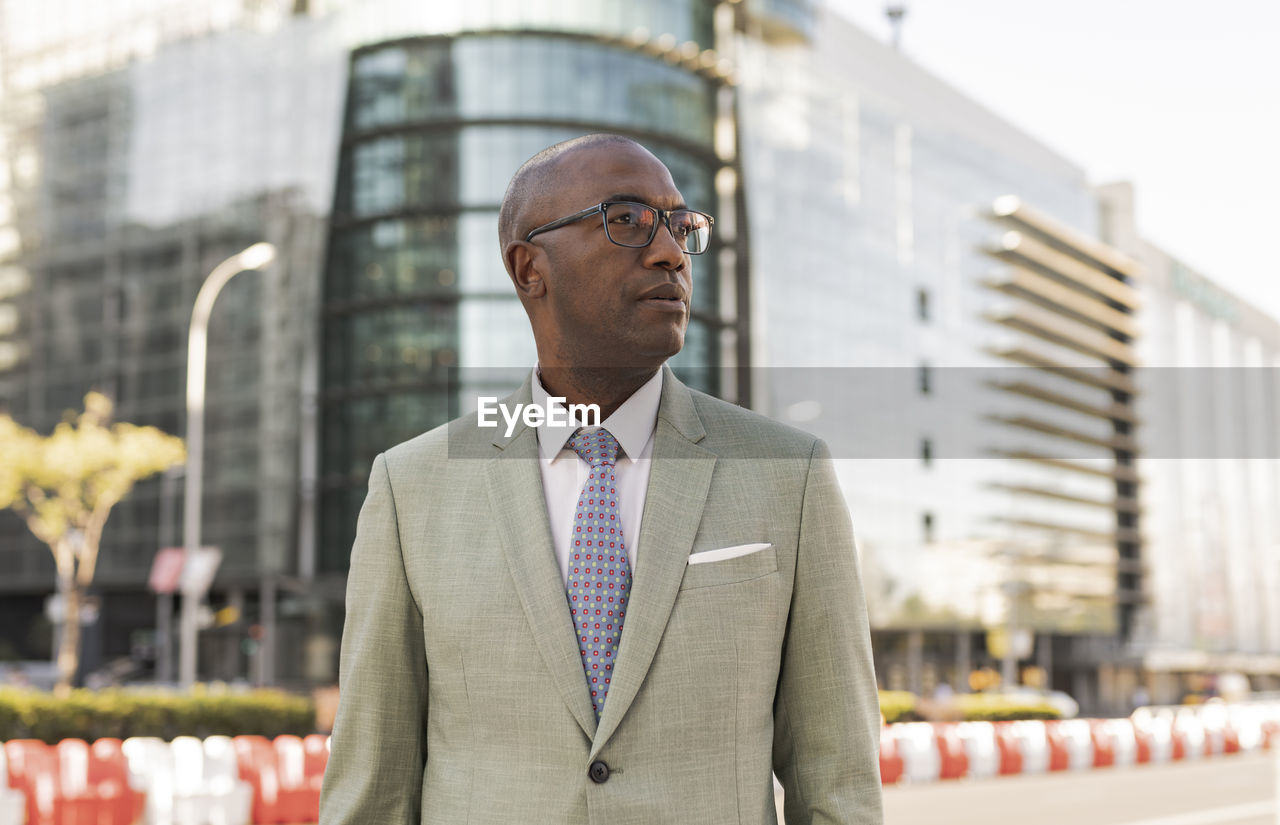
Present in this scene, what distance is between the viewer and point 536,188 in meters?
2.46

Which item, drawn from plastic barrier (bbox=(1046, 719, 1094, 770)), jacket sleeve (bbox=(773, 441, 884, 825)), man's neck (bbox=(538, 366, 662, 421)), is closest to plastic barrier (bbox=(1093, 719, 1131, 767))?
plastic barrier (bbox=(1046, 719, 1094, 770))

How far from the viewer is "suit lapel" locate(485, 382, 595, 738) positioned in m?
2.28

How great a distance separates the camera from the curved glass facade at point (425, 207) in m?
54.5

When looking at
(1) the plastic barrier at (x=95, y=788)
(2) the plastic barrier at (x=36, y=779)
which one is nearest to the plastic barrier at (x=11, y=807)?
(2) the plastic barrier at (x=36, y=779)

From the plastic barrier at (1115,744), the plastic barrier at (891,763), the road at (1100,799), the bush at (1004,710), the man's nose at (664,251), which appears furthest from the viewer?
the bush at (1004,710)

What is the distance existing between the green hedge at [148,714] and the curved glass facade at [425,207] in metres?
30.6

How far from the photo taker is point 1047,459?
9794 centimetres

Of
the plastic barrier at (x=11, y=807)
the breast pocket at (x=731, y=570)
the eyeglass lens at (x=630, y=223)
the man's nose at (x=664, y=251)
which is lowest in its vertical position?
the plastic barrier at (x=11, y=807)

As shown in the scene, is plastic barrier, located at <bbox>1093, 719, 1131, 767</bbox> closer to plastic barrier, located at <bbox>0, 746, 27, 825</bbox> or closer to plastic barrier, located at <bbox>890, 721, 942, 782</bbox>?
plastic barrier, located at <bbox>890, 721, 942, 782</bbox>

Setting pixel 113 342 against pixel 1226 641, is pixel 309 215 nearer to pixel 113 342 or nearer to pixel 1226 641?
pixel 113 342

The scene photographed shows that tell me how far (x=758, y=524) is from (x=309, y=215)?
55.5 meters

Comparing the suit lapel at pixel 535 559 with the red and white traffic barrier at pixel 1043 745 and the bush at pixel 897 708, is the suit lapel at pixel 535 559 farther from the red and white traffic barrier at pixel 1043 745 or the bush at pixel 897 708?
the bush at pixel 897 708

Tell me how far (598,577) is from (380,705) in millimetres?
419

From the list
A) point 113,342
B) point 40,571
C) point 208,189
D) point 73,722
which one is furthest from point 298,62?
point 73,722
